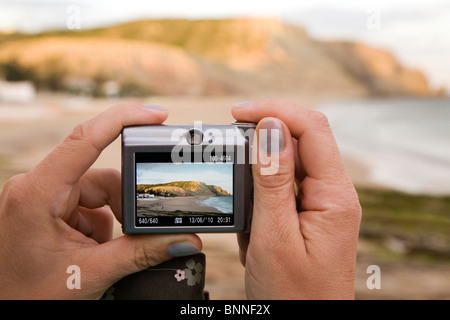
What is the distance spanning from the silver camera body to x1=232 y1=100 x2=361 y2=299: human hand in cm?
4

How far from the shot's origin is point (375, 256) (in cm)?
531

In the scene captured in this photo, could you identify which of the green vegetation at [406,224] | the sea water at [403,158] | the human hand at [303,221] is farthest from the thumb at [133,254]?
the sea water at [403,158]

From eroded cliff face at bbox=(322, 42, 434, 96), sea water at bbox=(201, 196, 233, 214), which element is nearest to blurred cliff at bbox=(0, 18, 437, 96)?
eroded cliff face at bbox=(322, 42, 434, 96)

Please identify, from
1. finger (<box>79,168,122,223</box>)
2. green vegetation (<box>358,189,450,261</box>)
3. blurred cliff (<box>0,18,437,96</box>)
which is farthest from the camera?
blurred cliff (<box>0,18,437,96</box>)

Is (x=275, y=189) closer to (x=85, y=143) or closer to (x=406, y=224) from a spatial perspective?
(x=85, y=143)

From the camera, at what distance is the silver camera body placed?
98 cm

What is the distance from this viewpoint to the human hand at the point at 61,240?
1.03 metres

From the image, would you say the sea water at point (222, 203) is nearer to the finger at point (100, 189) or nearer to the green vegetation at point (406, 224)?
the finger at point (100, 189)

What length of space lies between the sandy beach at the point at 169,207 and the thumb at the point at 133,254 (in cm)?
5

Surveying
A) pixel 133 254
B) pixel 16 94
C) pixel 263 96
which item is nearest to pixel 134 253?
pixel 133 254

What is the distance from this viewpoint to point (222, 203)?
1042 mm

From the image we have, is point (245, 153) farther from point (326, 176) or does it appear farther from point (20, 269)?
point (20, 269)

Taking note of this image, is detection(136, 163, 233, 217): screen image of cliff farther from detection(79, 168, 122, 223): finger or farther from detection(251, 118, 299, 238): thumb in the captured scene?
detection(79, 168, 122, 223): finger
